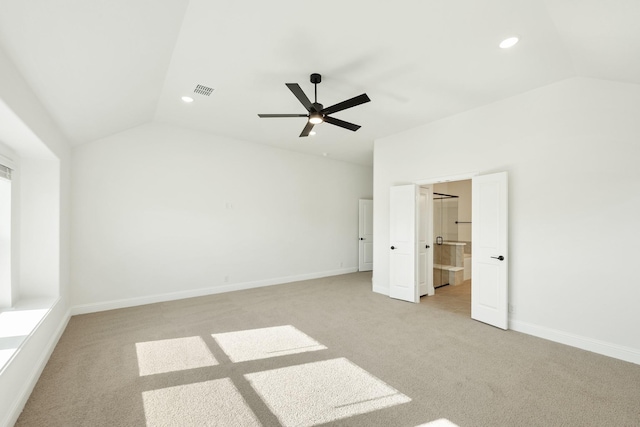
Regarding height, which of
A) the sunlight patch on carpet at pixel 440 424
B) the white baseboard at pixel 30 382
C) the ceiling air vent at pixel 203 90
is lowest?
the sunlight patch on carpet at pixel 440 424

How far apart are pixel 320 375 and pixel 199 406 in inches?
41.8

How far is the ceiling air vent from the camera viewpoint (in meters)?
3.75

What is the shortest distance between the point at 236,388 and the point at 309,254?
4.65 m

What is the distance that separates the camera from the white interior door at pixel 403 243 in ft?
16.8

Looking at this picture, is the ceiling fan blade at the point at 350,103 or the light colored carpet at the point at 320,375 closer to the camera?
the light colored carpet at the point at 320,375

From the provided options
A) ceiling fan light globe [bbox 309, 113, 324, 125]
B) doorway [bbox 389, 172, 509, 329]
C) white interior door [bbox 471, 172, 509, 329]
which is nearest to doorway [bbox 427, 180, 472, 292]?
doorway [bbox 389, 172, 509, 329]

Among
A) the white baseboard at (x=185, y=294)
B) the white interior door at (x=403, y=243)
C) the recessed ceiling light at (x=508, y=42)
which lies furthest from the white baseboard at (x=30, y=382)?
the recessed ceiling light at (x=508, y=42)

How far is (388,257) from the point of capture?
223 inches

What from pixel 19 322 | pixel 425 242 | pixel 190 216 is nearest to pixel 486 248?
pixel 425 242

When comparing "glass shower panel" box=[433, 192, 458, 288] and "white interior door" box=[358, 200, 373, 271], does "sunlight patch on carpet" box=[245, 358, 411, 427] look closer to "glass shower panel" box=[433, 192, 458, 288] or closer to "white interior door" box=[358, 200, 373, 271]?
"glass shower panel" box=[433, 192, 458, 288]

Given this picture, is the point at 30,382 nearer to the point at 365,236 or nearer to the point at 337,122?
the point at 337,122

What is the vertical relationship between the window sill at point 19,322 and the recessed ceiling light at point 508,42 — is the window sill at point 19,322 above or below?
below

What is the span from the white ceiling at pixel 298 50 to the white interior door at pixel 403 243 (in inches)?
64.2

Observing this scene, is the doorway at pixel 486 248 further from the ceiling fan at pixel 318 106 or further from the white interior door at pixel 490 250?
the ceiling fan at pixel 318 106
